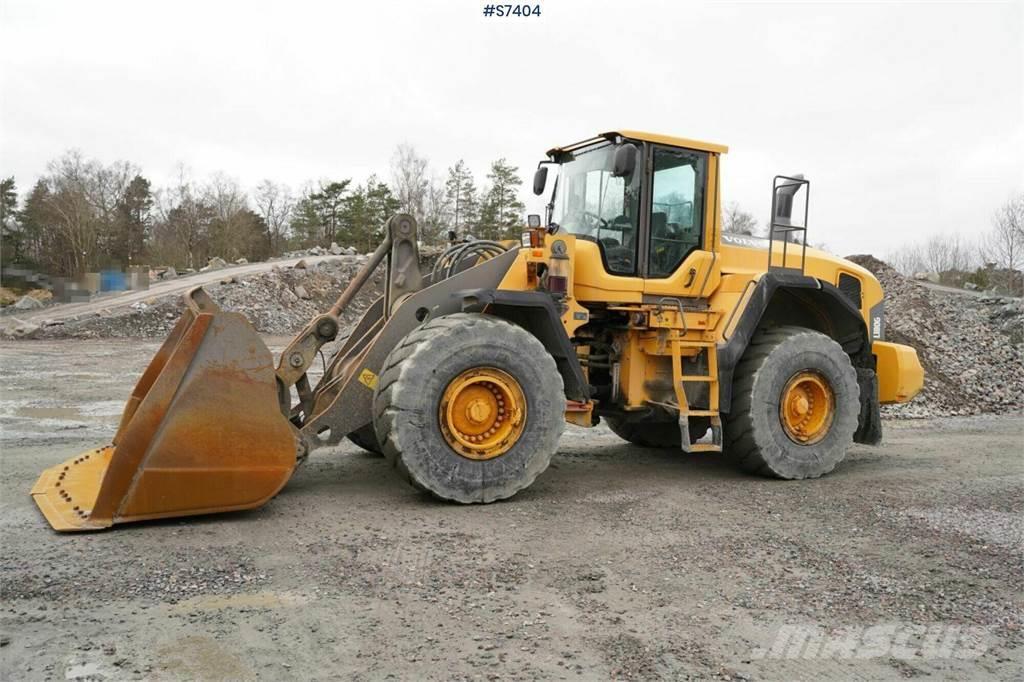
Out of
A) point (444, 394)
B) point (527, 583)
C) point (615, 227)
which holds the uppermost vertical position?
point (615, 227)

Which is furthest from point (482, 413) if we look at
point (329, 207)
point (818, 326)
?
point (329, 207)

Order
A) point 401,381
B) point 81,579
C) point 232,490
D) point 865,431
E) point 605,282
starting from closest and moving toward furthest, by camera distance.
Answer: point 81,579, point 232,490, point 401,381, point 605,282, point 865,431

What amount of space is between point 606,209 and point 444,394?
7.98ft

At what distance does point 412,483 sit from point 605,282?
2414mm

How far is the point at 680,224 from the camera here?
7.03m

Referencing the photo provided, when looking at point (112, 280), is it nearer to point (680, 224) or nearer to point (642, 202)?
point (642, 202)

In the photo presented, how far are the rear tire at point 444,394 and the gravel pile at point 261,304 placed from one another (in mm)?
10391

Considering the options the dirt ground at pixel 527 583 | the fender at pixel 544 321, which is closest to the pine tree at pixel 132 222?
the dirt ground at pixel 527 583

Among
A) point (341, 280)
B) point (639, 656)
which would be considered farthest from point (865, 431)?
point (341, 280)

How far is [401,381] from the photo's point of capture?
5.37 m

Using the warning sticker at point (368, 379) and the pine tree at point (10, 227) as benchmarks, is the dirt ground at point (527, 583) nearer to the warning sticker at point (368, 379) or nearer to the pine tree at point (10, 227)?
the warning sticker at point (368, 379)

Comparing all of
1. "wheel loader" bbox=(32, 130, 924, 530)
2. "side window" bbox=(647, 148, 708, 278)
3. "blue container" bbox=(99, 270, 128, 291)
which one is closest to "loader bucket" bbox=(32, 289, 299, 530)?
"wheel loader" bbox=(32, 130, 924, 530)

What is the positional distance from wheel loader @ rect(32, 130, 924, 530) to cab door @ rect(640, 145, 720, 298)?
2cm

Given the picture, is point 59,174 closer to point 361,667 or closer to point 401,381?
point 401,381
